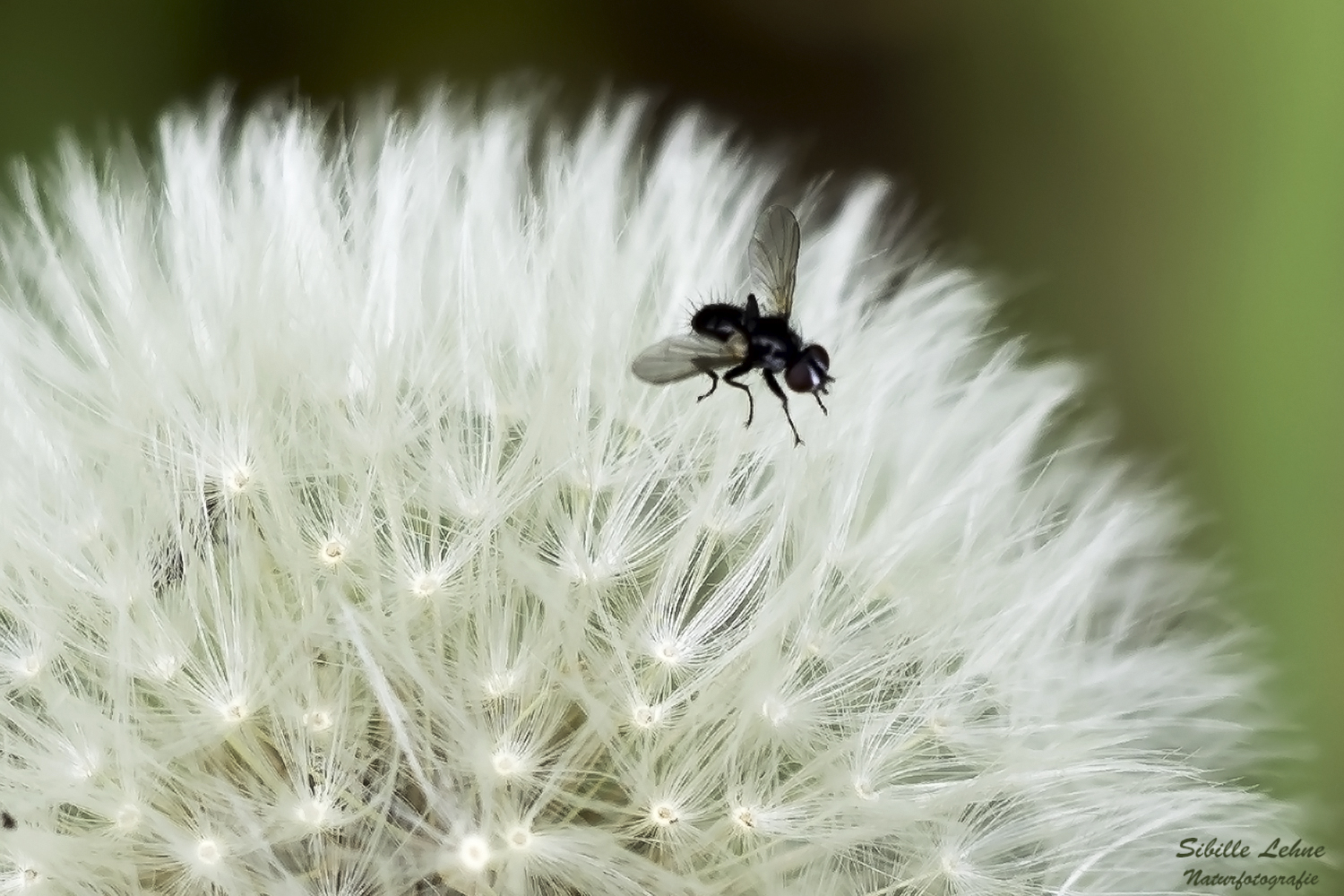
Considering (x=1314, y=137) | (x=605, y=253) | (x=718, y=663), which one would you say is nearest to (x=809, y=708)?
(x=718, y=663)

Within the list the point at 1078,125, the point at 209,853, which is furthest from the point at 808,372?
the point at 1078,125

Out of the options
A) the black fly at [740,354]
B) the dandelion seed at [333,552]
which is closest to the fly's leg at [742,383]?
the black fly at [740,354]

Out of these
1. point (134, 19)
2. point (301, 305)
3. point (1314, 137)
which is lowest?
point (301, 305)

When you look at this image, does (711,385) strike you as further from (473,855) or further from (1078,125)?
(1078,125)

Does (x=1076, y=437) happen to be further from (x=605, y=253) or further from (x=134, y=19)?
(x=134, y=19)

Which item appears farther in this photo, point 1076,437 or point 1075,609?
point 1076,437

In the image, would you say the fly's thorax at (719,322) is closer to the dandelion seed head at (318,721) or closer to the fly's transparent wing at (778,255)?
the fly's transparent wing at (778,255)
